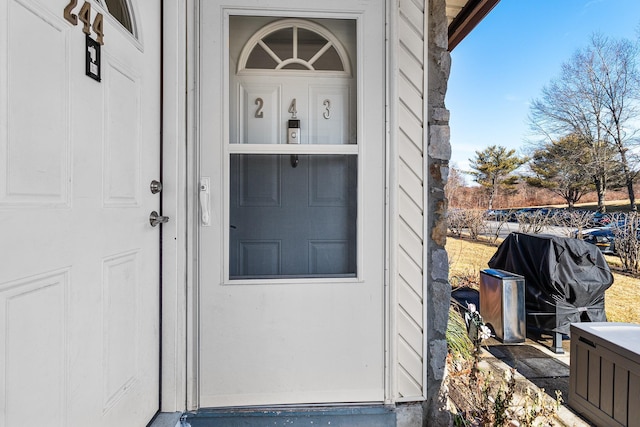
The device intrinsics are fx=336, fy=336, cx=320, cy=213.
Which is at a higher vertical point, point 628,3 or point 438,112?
point 628,3

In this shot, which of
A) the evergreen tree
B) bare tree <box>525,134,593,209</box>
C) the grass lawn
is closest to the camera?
the grass lawn

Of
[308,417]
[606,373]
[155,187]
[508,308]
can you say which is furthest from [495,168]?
[155,187]

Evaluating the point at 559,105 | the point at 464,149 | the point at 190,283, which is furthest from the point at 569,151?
the point at 190,283

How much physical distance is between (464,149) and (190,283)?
6.67m

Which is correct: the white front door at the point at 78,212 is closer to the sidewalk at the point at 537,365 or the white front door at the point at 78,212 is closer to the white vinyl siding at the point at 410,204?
the white vinyl siding at the point at 410,204

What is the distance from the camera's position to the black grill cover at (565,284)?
11.0 feet

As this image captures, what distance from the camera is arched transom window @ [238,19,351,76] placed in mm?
1534

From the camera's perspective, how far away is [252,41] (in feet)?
5.03

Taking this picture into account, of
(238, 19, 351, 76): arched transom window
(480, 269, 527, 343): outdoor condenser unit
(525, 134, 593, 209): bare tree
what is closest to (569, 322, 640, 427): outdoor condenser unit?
(480, 269, 527, 343): outdoor condenser unit

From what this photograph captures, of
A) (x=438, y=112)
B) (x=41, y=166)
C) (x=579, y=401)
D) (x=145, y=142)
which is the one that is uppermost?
(x=438, y=112)

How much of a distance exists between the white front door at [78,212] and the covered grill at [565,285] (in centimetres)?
359

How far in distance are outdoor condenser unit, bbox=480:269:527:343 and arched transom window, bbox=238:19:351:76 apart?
2.90 m

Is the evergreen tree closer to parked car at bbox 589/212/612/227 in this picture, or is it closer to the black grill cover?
parked car at bbox 589/212/612/227

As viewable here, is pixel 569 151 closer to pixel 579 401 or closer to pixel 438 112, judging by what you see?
pixel 579 401
